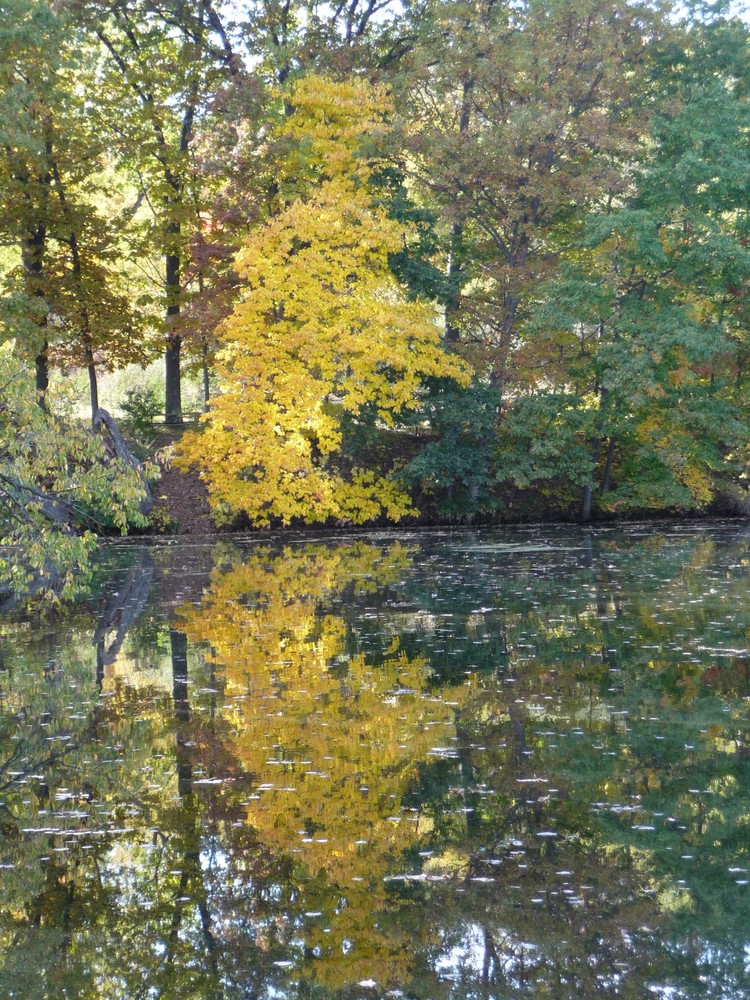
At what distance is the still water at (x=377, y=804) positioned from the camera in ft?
15.3

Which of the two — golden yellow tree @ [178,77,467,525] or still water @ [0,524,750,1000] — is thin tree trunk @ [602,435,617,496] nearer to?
golden yellow tree @ [178,77,467,525]

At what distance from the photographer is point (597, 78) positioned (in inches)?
912

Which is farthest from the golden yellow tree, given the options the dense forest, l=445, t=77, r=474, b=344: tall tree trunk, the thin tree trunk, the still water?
the still water

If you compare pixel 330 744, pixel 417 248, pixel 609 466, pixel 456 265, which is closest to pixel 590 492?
pixel 609 466

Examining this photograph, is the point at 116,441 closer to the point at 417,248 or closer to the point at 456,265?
the point at 417,248

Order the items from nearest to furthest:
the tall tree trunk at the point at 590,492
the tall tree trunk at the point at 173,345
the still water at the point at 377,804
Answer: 1. the still water at the point at 377,804
2. the tall tree trunk at the point at 590,492
3. the tall tree trunk at the point at 173,345

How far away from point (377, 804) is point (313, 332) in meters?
16.3

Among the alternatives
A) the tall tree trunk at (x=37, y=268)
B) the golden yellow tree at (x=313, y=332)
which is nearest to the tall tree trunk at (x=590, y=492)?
the golden yellow tree at (x=313, y=332)

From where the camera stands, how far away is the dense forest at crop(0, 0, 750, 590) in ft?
72.9

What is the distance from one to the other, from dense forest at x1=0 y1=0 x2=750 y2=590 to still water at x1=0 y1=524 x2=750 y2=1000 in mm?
10582

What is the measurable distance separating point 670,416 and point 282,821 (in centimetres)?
1960

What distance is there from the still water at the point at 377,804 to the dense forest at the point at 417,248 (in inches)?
417

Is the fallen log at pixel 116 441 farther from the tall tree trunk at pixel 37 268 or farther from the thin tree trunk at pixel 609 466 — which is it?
the thin tree trunk at pixel 609 466

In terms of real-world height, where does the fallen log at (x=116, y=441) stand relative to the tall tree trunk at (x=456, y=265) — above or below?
below
